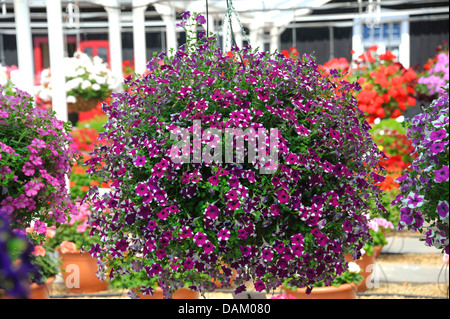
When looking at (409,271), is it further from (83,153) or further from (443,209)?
(83,153)

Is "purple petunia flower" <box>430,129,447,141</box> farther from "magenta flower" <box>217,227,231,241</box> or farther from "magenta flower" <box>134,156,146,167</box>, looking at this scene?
"magenta flower" <box>134,156,146,167</box>

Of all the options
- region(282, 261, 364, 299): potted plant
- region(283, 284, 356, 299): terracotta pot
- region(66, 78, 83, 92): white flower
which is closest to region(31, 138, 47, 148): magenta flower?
region(282, 261, 364, 299): potted plant

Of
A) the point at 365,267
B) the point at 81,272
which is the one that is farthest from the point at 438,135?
the point at 81,272

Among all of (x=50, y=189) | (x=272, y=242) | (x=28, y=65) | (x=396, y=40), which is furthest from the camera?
(x=396, y=40)

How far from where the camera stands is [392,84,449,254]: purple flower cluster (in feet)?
5.31

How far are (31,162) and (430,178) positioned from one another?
128 centimetres

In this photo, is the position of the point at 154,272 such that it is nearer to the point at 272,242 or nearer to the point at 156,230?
the point at 156,230

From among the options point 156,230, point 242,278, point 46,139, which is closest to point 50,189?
point 46,139

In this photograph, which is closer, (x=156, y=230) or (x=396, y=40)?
(x=156, y=230)

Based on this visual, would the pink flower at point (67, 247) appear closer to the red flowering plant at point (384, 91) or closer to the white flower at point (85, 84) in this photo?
the white flower at point (85, 84)

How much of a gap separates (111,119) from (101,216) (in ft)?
1.03

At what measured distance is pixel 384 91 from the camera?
19.2ft
